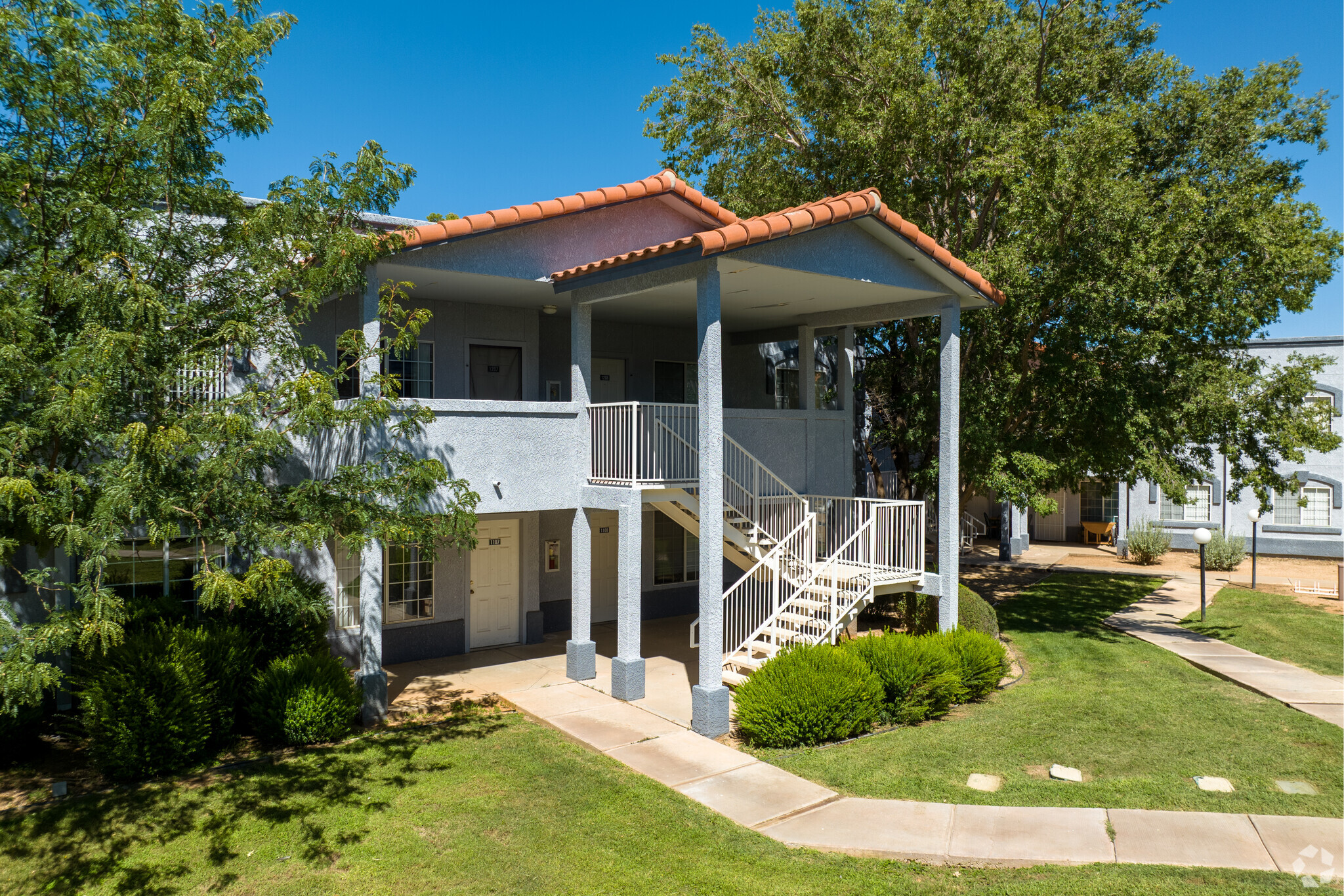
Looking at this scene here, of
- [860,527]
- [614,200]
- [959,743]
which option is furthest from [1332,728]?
[614,200]

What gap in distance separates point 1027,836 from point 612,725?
17.0 ft

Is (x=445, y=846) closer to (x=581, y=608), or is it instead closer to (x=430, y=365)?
(x=581, y=608)

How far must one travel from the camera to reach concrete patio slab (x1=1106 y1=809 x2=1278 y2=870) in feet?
23.4

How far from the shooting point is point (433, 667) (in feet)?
45.9

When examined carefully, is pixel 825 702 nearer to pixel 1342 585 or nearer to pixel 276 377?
pixel 276 377

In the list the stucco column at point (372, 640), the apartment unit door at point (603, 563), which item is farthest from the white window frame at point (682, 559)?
the stucco column at point (372, 640)

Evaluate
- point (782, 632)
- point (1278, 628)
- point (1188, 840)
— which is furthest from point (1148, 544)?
point (1188, 840)

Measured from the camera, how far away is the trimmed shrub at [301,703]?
33.1ft

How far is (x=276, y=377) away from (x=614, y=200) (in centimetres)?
607

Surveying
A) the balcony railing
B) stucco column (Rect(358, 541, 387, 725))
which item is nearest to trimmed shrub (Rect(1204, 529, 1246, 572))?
the balcony railing

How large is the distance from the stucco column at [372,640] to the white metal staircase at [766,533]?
3438 millimetres

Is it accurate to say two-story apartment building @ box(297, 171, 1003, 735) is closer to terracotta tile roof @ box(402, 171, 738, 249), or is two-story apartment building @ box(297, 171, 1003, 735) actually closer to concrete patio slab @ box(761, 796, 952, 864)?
terracotta tile roof @ box(402, 171, 738, 249)

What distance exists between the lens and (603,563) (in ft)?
56.0

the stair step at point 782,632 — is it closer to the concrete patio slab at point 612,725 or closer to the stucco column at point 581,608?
the concrete patio slab at point 612,725
